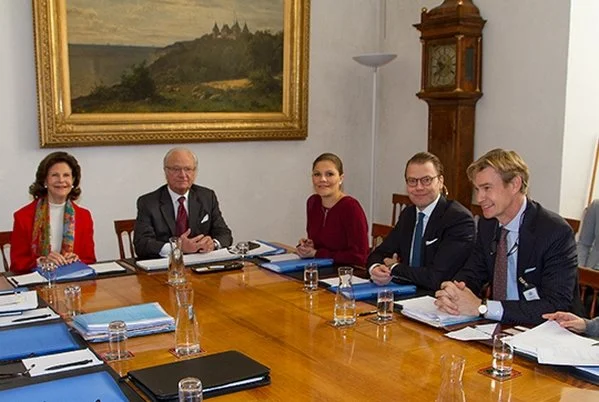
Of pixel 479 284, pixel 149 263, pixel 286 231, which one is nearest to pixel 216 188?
pixel 286 231

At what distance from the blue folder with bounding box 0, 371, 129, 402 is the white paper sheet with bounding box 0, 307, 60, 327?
2.10 feet

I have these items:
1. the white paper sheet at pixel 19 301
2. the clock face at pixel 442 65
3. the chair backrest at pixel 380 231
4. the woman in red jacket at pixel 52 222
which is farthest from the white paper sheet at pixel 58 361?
the clock face at pixel 442 65

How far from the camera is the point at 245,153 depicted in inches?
207

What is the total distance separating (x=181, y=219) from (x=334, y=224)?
91 centimetres

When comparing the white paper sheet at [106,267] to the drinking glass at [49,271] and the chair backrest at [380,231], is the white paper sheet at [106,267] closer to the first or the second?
the drinking glass at [49,271]

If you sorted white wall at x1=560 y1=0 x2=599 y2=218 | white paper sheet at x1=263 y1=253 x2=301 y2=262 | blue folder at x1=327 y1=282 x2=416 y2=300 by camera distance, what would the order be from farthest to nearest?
white wall at x1=560 y1=0 x2=599 y2=218
white paper sheet at x1=263 y1=253 x2=301 y2=262
blue folder at x1=327 y1=282 x2=416 y2=300

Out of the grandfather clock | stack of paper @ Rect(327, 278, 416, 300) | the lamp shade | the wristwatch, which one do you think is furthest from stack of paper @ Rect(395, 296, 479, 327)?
Answer: the lamp shade

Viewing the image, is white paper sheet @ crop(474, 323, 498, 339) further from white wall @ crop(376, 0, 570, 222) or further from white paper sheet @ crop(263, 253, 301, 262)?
white wall @ crop(376, 0, 570, 222)

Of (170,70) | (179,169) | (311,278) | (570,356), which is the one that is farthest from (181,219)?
(570,356)

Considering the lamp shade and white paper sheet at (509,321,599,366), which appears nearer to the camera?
white paper sheet at (509,321,599,366)

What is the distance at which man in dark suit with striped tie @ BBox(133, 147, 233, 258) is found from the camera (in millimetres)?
3648

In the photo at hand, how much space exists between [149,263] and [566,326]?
1.89m

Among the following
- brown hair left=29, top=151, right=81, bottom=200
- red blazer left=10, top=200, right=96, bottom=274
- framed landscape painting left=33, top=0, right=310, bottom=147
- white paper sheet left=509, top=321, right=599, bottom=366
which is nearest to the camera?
white paper sheet left=509, top=321, right=599, bottom=366

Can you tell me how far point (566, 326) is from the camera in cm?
212
